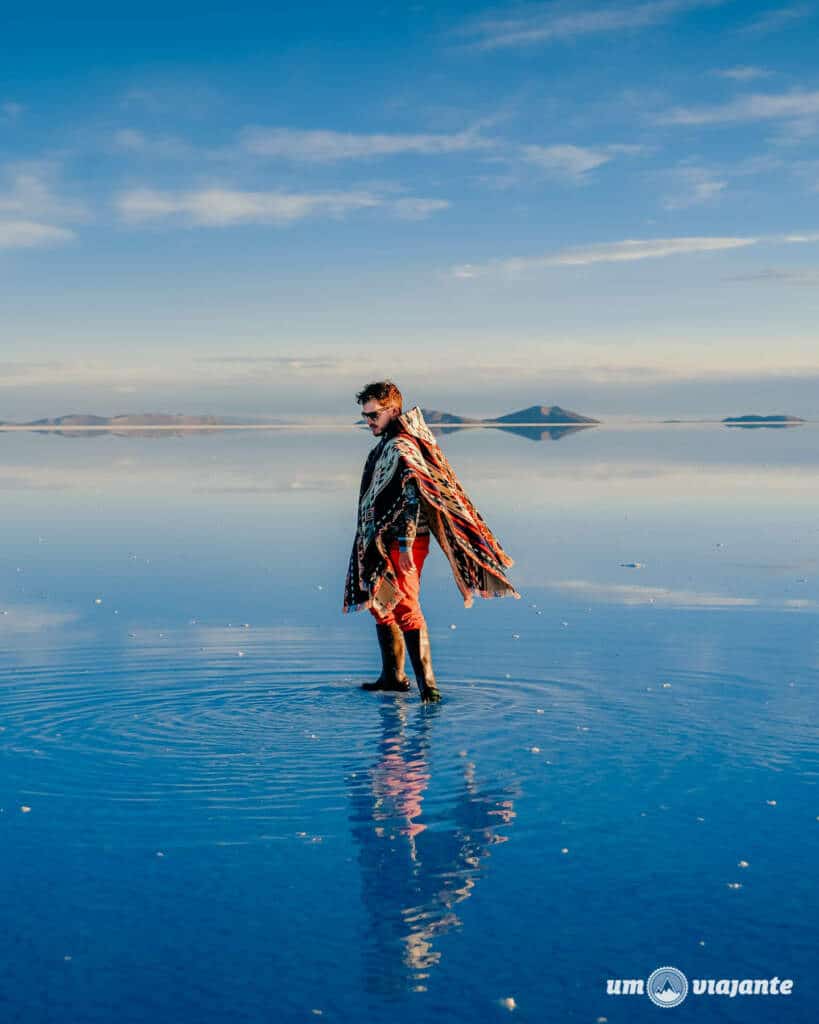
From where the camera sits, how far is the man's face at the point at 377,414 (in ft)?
27.3

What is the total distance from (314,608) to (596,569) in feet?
12.5

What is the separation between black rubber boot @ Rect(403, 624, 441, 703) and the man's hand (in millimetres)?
426

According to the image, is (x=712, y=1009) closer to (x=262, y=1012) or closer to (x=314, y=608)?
(x=262, y=1012)

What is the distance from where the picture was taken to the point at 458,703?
8.06 meters

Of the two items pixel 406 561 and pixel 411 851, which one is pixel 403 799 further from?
pixel 406 561

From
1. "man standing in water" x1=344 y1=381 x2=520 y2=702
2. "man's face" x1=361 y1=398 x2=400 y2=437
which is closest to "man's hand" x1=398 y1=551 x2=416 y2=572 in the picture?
A: "man standing in water" x1=344 y1=381 x2=520 y2=702

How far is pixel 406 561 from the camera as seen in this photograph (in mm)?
8172

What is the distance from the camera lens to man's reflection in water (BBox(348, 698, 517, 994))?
14.1 ft

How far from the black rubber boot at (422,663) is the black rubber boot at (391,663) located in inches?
6.4

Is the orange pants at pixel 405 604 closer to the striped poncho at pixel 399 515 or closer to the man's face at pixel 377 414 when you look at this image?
the striped poncho at pixel 399 515

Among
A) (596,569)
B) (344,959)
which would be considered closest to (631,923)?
(344,959)

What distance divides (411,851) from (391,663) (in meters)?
3.23

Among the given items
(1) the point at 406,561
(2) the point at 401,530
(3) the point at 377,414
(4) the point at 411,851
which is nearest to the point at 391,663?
(1) the point at 406,561

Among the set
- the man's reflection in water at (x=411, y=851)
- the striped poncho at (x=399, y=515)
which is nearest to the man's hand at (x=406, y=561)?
the striped poncho at (x=399, y=515)
